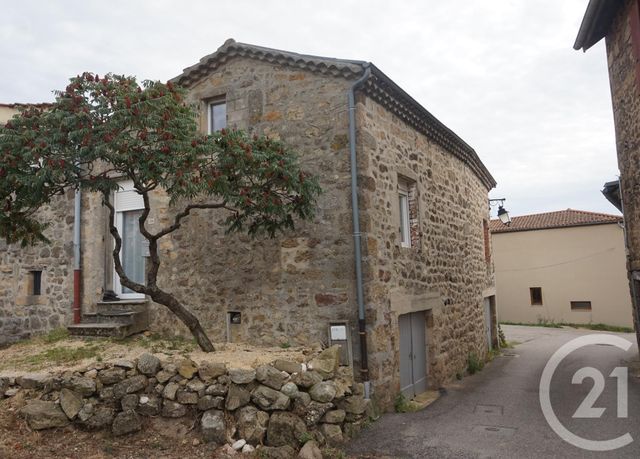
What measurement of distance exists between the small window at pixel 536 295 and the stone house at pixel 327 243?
15440 millimetres

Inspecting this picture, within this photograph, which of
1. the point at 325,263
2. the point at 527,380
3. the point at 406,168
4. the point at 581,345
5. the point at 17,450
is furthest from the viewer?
the point at 581,345

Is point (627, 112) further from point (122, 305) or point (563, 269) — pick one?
point (563, 269)

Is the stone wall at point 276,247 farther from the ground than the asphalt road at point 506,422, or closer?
farther from the ground

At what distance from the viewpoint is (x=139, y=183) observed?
6.03 meters

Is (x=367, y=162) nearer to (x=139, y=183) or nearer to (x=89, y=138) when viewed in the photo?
(x=139, y=183)

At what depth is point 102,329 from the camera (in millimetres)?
7855

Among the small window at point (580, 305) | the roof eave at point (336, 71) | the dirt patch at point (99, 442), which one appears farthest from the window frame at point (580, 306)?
the dirt patch at point (99, 442)

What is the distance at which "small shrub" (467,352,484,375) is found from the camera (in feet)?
35.5

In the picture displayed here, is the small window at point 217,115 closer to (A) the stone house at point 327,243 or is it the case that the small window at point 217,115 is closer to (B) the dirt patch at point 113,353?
(A) the stone house at point 327,243

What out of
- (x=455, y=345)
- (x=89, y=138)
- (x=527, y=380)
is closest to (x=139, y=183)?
(x=89, y=138)

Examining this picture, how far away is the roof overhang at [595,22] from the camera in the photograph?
8.80m

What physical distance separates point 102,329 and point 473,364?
298 inches

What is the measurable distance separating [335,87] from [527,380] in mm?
6924

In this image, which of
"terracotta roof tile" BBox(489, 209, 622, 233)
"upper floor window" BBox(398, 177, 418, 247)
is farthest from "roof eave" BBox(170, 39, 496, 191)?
"terracotta roof tile" BBox(489, 209, 622, 233)
